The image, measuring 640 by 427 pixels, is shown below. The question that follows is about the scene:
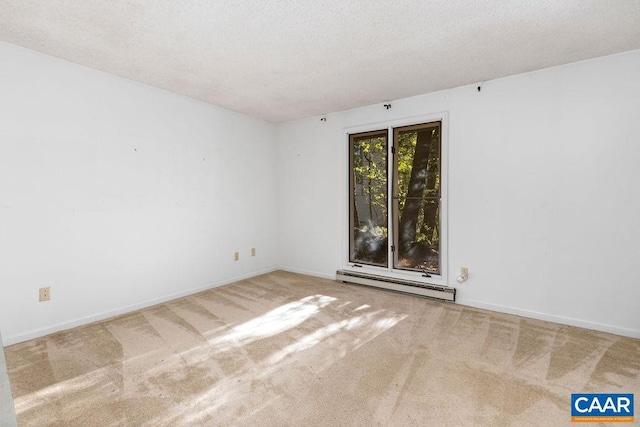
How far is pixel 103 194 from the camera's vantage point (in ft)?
9.75

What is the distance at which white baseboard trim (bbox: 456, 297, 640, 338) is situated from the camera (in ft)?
8.48

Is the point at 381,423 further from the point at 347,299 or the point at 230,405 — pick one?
the point at 347,299

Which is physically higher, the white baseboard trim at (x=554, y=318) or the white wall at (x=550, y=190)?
the white wall at (x=550, y=190)

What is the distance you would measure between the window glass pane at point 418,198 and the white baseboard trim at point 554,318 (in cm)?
53

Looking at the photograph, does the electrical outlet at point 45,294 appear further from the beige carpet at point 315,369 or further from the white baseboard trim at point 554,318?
the white baseboard trim at point 554,318

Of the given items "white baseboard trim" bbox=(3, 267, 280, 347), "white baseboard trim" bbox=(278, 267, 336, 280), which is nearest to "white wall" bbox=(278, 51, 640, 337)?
"white baseboard trim" bbox=(278, 267, 336, 280)

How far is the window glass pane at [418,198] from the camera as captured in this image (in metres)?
3.61

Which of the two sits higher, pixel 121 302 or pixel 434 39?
pixel 434 39

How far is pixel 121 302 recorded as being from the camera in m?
3.11

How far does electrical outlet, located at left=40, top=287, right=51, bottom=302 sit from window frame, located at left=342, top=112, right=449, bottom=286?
3203mm

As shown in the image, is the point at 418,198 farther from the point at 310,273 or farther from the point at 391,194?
the point at 310,273

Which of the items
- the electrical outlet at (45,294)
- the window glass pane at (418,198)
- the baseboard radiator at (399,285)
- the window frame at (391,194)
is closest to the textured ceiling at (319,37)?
the window frame at (391,194)

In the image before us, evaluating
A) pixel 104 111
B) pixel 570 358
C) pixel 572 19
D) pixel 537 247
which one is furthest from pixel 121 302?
pixel 572 19

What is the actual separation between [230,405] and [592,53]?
12.8 feet
